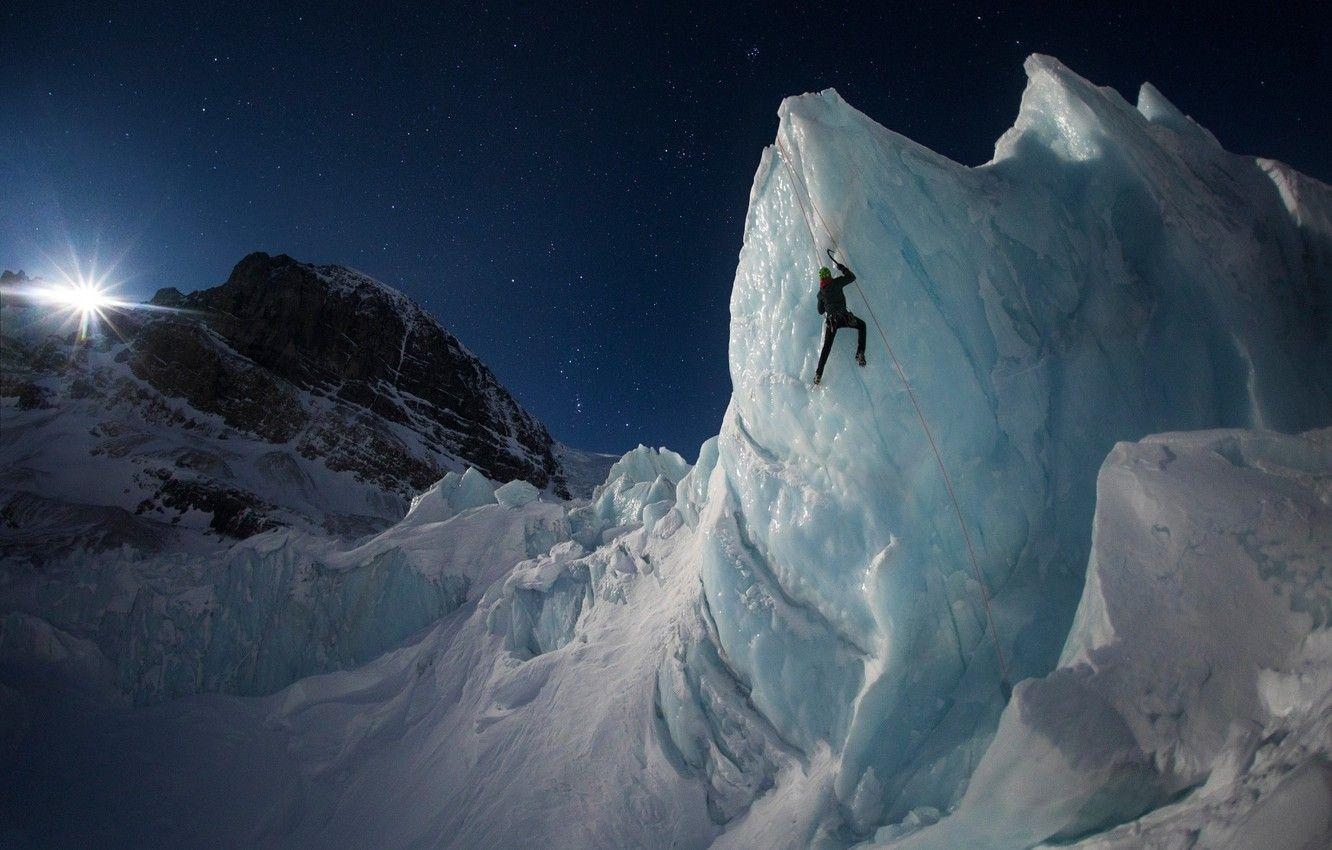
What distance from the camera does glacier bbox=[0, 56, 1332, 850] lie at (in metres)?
3.33

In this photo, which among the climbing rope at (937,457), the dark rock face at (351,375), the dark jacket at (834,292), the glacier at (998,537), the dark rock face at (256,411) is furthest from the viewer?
the dark rock face at (351,375)

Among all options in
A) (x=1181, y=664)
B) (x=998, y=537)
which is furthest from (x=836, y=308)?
(x=1181, y=664)

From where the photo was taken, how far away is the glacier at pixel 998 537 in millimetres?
3328

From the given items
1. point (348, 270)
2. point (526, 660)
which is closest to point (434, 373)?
point (348, 270)

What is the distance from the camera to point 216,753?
34.7 feet

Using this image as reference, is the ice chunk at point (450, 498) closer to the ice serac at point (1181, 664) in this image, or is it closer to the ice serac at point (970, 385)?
the ice serac at point (970, 385)

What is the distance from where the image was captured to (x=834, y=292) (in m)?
5.11

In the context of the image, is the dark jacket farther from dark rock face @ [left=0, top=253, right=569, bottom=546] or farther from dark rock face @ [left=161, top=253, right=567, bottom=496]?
dark rock face @ [left=161, top=253, right=567, bottom=496]

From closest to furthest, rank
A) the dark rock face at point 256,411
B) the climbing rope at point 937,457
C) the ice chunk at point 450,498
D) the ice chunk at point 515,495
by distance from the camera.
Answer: the climbing rope at point 937,457
the ice chunk at point 515,495
the ice chunk at point 450,498
the dark rock face at point 256,411

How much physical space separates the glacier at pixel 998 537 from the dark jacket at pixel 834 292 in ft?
1.23

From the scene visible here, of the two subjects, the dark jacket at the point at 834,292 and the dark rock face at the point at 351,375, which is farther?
the dark rock face at the point at 351,375

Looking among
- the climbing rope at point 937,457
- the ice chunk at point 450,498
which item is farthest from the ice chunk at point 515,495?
the climbing rope at point 937,457

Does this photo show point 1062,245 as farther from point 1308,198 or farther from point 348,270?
point 348,270

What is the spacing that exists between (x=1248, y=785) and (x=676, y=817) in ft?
15.3
